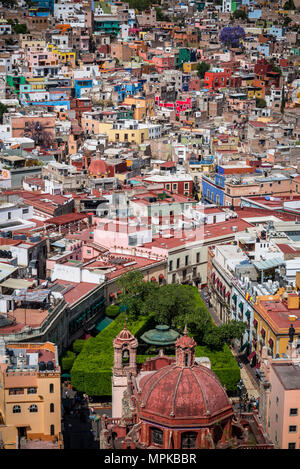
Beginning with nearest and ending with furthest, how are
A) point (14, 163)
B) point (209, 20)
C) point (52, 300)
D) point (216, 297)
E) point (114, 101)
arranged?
point (52, 300) → point (216, 297) → point (14, 163) → point (114, 101) → point (209, 20)

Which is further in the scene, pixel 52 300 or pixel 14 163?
pixel 14 163

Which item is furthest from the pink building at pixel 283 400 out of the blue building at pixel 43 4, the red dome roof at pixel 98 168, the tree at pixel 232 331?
the blue building at pixel 43 4

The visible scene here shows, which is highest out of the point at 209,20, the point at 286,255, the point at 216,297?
the point at 209,20

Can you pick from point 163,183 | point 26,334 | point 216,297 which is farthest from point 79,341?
point 163,183

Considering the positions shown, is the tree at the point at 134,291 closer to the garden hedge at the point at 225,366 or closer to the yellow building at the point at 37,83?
the garden hedge at the point at 225,366

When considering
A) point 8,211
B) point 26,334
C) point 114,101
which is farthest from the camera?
point 114,101

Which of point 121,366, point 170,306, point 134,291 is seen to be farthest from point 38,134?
point 121,366

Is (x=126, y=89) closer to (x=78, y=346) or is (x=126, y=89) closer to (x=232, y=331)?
(x=232, y=331)

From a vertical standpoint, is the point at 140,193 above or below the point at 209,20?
below

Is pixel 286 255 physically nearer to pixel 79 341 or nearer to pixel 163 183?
pixel 79 341
